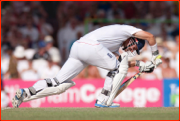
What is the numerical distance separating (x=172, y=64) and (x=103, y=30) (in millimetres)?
5434

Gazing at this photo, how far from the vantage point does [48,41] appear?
483 inches

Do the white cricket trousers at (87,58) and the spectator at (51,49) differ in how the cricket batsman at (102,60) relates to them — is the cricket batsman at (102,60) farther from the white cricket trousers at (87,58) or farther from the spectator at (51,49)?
the spectator at (51,49)

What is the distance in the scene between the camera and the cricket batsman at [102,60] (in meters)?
6.65

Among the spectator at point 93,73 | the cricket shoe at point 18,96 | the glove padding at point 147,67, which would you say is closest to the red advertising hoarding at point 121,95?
the spectator at point 93,73

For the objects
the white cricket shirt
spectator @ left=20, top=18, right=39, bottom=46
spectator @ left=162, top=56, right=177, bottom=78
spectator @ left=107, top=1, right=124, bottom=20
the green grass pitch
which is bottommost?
the green grass pitch

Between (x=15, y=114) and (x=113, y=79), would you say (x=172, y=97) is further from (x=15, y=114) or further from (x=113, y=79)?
(x=15, y=114)

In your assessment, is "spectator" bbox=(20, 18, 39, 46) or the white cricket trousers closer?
the white cricket trousers

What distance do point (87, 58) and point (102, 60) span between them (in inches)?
9.1

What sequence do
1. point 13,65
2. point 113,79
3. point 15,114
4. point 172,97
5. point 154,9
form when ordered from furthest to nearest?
1. point 154,9
2. point 13,65
3. point 172,97
4. point 113,79
5. point 15,114

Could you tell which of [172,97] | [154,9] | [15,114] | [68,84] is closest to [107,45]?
[68,84]

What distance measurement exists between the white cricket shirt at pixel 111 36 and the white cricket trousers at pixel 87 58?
0.11 meters

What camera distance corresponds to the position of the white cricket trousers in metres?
6.61

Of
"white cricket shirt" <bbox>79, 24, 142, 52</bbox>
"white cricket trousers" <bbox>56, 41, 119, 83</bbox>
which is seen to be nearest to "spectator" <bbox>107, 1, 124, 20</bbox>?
"white cricket shirt" <bbox>79, 24, 142, 52</bbox>

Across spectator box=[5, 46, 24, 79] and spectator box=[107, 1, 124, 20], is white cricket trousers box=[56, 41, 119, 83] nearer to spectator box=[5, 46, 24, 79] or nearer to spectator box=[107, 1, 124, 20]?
spectator box=[5, 46, 24, 79]
